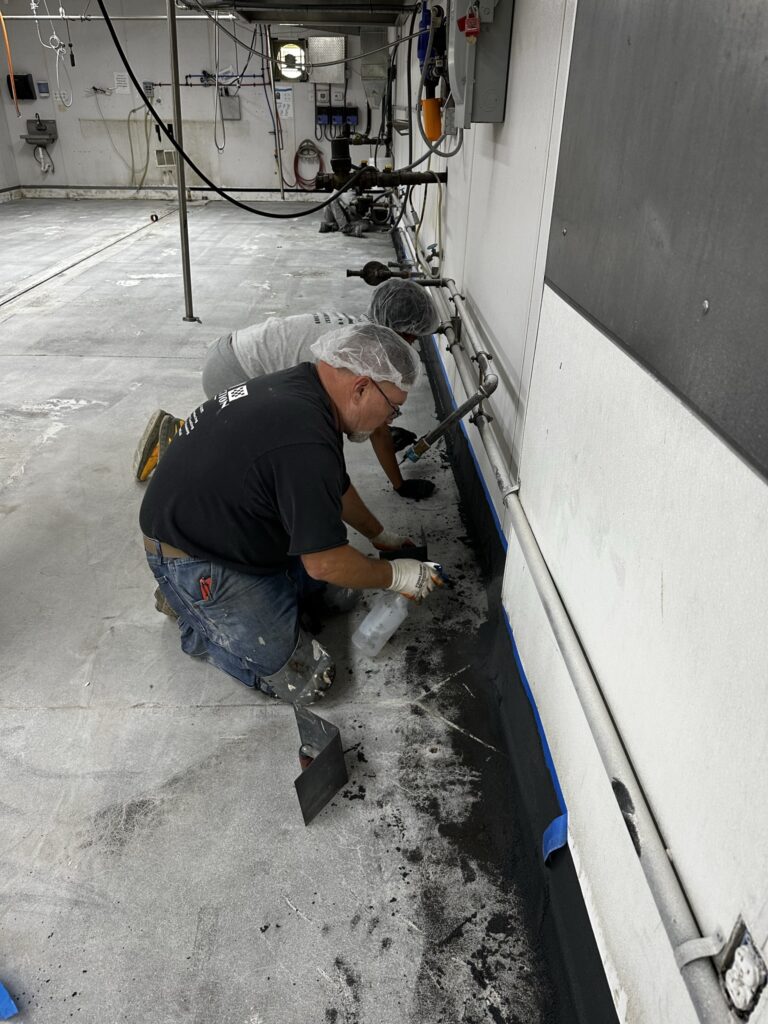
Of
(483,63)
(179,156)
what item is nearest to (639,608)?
(483,63)

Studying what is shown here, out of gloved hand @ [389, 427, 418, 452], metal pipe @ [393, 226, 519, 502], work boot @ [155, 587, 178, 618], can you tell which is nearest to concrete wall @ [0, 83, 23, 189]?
metal pipe @ [393, 226, 519, 502]

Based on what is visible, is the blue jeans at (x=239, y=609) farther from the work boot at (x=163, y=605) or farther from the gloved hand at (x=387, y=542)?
the gloved hand at (x=387, y=542)

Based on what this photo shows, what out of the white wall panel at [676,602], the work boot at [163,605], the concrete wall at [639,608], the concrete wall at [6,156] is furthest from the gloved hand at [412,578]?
the concrete wall at [6,156]

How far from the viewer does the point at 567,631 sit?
1.14 m

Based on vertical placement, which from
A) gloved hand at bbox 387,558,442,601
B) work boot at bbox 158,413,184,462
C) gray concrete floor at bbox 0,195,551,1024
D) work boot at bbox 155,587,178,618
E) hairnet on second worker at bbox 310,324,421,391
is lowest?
gray concrete floor at bbox 0,195,551,1024

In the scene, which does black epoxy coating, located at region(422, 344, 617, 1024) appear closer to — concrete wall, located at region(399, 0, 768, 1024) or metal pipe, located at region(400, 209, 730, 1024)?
concrete wall, located at region(399, 0, 768, 1024)

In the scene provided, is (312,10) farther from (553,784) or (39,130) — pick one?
(39,130)

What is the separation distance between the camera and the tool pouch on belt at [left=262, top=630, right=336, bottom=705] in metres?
1.69

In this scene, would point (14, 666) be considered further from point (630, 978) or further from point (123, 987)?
point (630, 978)

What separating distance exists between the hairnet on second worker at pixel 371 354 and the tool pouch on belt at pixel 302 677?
2.29 ft

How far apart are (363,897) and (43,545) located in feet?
5.44

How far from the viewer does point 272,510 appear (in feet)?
5.00

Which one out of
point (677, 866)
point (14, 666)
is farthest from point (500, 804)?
point (14, 666)

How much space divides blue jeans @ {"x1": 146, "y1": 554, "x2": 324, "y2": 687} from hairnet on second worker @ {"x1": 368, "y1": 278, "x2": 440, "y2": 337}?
0.95m
